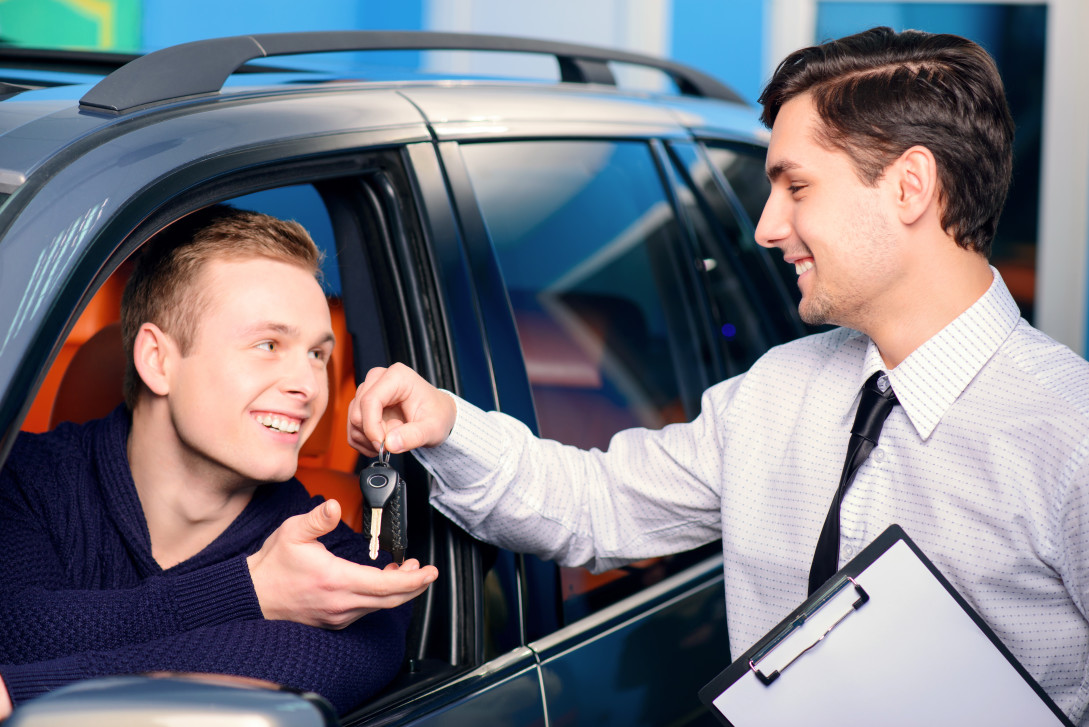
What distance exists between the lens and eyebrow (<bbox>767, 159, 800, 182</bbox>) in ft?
5.71

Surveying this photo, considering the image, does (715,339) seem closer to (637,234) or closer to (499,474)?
(637,234)

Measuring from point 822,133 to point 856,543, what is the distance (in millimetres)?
673

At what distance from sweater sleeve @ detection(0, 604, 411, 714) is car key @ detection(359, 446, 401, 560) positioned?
0.13 metres

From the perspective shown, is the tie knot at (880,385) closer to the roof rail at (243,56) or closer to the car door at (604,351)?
the car door at (604,351)

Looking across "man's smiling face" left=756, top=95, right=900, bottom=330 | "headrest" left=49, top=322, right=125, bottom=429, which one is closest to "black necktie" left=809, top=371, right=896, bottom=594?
"man's smiling face" left=756, top=95, right=900, bottom=330

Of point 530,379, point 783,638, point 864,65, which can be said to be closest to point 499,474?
point 530,379

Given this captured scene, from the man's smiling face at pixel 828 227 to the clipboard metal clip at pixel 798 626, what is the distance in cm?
48

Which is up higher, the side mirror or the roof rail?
the roof rail

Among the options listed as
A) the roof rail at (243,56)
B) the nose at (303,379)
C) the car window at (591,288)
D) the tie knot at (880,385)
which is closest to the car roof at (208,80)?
the roof rail at (243,56)

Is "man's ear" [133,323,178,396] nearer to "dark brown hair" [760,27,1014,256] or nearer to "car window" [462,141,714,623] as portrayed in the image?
"car window" [462,141,714,623]

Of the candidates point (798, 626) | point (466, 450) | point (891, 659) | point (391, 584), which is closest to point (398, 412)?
point (466, 450)

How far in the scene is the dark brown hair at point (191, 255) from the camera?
1.64 meters

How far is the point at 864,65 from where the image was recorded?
1776 millimetres

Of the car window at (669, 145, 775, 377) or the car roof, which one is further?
the car window at (669, 145, 775, 377)
